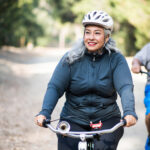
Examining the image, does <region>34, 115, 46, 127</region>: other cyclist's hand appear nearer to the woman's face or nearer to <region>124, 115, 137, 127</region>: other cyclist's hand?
<region>124, 115, 137, 127</region>: other cyclist's hand

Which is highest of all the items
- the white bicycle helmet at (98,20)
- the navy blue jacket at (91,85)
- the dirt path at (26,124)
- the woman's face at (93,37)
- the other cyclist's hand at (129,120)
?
the white bicycle helmet at (98,20)

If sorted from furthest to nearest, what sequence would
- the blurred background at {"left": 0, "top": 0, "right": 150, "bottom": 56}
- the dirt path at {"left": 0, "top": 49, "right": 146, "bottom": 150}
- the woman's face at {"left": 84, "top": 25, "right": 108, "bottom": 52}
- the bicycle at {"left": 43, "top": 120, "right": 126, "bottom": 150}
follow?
the blurred background at {"left": 0, "top": 0, "right": 150, "bottom": 56} → the dirt path at {"left": 0, "top": 49, "right": 146, "bottom": 150} → the woman's face at {"left": 84, "top": 25, "right": 108, "bottom": 52} → the bicycle at {"left": 43, "top": 120, "right": 126, "bottom": 150}

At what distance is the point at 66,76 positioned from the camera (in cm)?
342

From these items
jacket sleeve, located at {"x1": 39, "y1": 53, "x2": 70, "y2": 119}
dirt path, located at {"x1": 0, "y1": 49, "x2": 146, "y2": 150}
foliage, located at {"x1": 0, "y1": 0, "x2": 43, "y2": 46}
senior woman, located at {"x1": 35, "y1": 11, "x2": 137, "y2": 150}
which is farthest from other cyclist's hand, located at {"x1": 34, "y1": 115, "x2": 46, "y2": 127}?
foliage, located at {"x1": 0, "y1": 0, "x2": 43, "y2": 46}

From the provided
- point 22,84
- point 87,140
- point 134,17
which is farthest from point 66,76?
point 134,17

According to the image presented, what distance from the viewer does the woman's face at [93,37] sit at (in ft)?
11.3

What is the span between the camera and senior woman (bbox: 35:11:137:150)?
10.9ft

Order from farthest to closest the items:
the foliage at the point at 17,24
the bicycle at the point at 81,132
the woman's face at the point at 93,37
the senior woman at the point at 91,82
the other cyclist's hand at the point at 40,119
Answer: the foliage at the point at 17,24 → the woman's face at the point at 93,37 → the senior woman at the point at 91,82 → the other cyclist's hand at the point at 40,119 → the bicycle at the point at 81,132

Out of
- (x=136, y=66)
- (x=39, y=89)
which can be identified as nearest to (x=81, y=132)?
(x=136, y=66)

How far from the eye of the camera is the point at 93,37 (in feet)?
11.3

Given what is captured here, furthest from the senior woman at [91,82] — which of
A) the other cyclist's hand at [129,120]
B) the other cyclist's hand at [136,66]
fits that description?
the other cyclist's hand at [136,66]

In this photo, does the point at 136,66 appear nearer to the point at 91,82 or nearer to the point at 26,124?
the point at 91,82

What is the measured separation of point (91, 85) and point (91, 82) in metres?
0.03

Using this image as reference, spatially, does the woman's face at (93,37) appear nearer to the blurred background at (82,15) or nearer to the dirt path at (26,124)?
the dirt path at (26,124)
